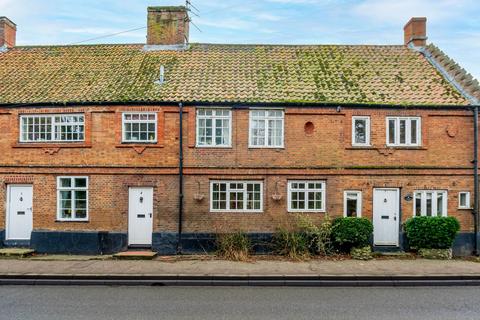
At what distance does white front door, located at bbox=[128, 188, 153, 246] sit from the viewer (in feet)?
56.7

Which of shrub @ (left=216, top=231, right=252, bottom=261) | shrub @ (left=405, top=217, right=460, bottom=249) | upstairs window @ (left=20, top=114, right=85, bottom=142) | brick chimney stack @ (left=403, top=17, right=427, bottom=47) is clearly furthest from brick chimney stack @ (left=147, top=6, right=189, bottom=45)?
shrub @ (left=405, top=217, right=460, bottom=249)

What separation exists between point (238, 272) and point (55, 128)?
9435 millimetres

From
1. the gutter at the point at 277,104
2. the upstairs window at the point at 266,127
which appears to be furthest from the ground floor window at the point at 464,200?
the upstairs window at the point at 266,127

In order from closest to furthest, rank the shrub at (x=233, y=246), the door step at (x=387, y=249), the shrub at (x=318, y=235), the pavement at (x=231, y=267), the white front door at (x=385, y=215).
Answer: the pavement at (x=231, y=267) < the shrub at (x=233, y=246) < the shrub at (x=318, y=235) < the door step at (x=387, y=249) < the white front door at (x=385, y=215)

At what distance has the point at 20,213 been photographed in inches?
696

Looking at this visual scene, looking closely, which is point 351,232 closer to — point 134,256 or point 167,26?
point 134,256

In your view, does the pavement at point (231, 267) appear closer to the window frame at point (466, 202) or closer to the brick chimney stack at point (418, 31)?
the window frame at point (466, 202)

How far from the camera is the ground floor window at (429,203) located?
17.2m

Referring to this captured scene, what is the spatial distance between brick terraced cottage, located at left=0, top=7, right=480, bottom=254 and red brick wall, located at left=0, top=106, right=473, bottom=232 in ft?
0.12

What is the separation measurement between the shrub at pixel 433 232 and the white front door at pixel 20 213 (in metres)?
14.1

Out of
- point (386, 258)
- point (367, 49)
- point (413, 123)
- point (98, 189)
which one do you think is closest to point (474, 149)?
point (413, 123)

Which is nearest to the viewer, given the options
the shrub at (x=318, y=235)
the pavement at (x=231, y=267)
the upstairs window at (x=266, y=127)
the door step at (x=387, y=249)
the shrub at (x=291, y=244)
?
the pavement at (x=231, y=267)

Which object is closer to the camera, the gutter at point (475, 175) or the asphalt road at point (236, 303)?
the asphalt road at point (236, 303)

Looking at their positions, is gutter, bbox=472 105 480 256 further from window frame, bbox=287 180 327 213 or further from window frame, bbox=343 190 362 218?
window frame, bbox=287 180 327 213
